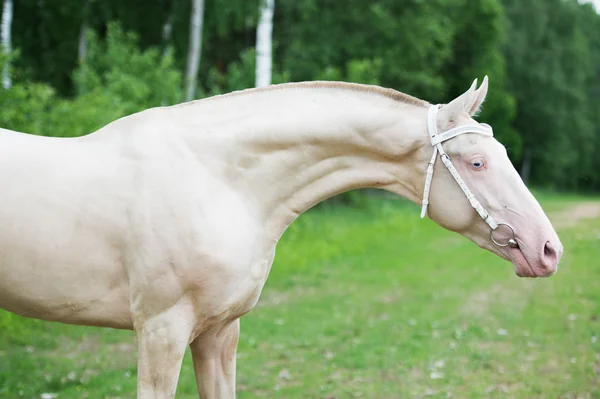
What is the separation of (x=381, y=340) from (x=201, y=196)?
16.9 feet

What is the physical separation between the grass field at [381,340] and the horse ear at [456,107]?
3442 mm

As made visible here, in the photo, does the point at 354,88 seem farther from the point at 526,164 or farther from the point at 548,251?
the point at 526,164

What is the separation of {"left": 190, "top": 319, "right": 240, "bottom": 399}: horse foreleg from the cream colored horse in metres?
0.14

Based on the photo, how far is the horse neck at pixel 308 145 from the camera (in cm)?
303

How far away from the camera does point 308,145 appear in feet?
10.1

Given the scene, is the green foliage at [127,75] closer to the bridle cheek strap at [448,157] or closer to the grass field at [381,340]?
the grass field at [381,340]

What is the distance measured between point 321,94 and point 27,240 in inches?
56.9

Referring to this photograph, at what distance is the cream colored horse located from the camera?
2.85m

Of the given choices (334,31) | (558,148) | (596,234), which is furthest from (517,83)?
(596,234)

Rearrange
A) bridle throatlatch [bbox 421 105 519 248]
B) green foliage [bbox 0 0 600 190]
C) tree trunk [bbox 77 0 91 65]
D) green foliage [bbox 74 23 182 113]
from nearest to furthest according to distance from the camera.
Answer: bridle throatlatch [bbox 421 105 519 248] → green foliage [bbox 74 23 182 113] → green foliage [bbox 0 0 600 190] → tree trunk [bbox 77 0 91 65]


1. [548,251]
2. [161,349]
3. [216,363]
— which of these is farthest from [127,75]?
[548,251]

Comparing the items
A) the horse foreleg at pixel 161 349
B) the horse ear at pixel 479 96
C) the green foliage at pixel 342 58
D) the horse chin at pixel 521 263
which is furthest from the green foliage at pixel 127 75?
the horse chin at pixel 521 263

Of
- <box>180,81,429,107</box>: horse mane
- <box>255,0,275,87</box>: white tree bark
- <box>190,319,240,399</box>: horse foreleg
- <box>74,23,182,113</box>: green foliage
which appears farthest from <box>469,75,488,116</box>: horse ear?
<box>255,0,275,87</box>: white tree bark

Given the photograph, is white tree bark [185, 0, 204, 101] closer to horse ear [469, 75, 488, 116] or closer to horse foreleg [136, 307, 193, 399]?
horse ear [469, 75, 488, 116]
